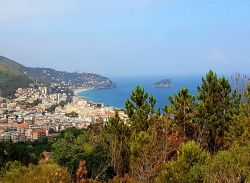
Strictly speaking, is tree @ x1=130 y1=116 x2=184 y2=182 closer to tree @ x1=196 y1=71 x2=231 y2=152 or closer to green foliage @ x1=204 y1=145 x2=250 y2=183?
tree @ x1=196 y1=71 x2=231 y2=152

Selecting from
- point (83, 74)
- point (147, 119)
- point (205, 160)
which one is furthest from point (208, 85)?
point (83, 74)

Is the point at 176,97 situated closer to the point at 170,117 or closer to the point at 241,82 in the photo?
the point at 170,117

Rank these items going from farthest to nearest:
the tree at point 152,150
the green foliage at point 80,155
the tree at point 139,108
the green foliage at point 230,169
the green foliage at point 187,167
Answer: the tree at point 139,108, the green foliage at point 80,155, the tree at point 152,150, the green foliage at point 187,167, the green foliage at point 230,169

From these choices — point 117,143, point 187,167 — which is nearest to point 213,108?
point 117,143

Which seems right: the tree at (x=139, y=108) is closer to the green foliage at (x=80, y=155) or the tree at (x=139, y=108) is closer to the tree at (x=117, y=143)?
the tree at (x=117, y=143)

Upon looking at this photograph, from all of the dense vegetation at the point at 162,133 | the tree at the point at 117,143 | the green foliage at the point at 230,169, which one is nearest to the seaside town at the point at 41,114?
the dense vegetation at the point at 162,133
